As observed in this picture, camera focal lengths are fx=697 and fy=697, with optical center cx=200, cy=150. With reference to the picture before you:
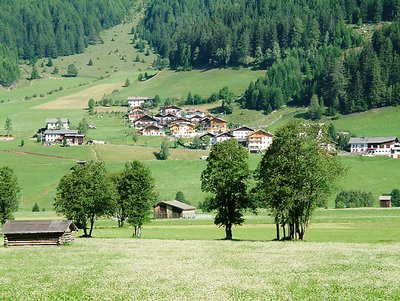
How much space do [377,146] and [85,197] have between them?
381ft

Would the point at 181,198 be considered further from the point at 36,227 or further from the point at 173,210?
the point at 36,227

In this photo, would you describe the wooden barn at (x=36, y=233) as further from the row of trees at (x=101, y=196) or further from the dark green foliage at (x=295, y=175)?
the dark green foliage at (x=295, y=175)

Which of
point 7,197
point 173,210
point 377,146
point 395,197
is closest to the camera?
point 7,197

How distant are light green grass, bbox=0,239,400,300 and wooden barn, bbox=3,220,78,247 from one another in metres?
3.30

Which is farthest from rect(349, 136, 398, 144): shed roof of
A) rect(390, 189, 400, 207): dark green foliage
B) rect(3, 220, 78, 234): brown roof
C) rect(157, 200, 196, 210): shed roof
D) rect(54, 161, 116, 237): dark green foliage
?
rect(3, 220, 78, 234): brown roof

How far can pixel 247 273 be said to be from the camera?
43.1 metres

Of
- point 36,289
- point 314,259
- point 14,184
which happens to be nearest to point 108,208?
point 14,184

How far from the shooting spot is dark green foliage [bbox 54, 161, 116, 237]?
82500 mm

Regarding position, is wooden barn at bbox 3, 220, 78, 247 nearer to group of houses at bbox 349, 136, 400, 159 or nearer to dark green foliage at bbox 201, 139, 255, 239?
dark green foliage at bbox 201, 139, 255, 239

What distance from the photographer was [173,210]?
12694 cm

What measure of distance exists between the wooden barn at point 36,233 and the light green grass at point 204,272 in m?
3.30

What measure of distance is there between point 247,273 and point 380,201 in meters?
89.3

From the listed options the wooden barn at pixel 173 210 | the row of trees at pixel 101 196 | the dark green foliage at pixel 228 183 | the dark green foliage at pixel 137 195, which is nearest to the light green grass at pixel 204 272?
the dark green foliage at pixel 228 183

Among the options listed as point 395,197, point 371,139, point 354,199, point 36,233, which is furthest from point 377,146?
point 36,233
